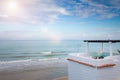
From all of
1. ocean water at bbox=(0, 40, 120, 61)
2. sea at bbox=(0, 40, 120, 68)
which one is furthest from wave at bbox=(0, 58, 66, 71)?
ocean water at bbox=(0, 40, 120, 61)

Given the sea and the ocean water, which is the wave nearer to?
the sea

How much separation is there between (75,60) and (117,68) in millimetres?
2925

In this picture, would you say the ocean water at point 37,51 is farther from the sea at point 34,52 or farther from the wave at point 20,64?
the wave at point 20,64

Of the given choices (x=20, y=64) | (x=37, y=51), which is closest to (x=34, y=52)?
(x=37, y=51)

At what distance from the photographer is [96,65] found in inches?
328

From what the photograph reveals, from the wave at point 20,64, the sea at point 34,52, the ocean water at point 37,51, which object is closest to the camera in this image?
the wave at point 20,64

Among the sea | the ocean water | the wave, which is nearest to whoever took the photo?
the wave

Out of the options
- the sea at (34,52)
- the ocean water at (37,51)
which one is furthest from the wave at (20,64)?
the ocean water at (37,51)

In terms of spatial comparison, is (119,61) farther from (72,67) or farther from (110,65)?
(72,67)

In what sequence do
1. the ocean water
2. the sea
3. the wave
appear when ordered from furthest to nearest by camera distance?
the ocean water, the sea, the wave

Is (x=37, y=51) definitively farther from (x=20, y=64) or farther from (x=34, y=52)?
(x=20, y=64)

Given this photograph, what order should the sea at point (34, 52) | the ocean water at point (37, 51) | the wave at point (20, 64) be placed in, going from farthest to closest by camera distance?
the ocean water at point (37, 51) → the sea at point (34, 52) → the wave at point (20, 64)

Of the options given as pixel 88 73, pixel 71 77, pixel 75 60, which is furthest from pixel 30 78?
pixel 88 73

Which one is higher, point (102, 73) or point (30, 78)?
point (102, 73)
